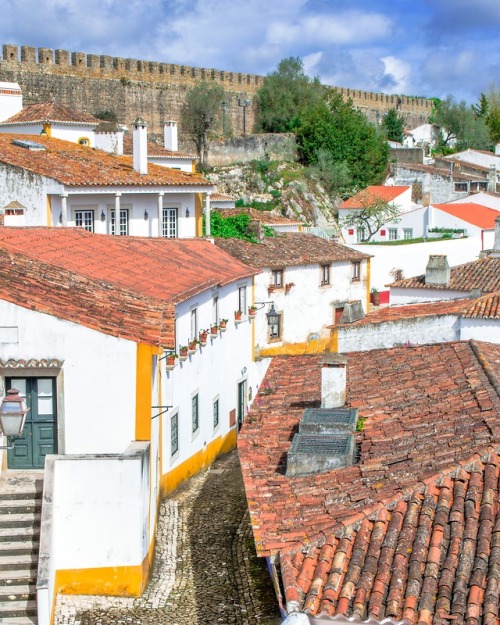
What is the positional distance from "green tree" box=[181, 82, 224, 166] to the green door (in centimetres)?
4140

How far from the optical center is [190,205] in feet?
97.5

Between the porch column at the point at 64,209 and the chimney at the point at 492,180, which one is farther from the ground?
the chimney at the point at 492,180

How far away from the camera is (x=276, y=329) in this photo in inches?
1154

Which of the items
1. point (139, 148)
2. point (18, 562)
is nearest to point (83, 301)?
point (18, 562)

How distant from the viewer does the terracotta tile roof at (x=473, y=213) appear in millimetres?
44906

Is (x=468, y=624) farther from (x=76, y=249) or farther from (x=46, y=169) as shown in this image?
(x=46, y=169)

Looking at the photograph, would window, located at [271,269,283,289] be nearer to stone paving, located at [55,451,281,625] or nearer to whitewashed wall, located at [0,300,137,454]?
stone paving, located at [55,451,281,625]

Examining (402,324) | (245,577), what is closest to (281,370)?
(402,324)

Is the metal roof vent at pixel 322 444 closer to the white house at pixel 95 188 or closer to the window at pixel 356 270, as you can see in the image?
the white house at pixel 95 188

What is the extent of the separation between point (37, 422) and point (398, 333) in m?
8.72

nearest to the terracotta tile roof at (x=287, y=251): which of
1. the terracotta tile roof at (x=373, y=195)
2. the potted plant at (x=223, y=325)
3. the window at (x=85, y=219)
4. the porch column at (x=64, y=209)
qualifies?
the window at (x=85, y=219)

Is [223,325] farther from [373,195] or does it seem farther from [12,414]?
[373,195]

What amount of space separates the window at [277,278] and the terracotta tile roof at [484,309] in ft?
28.3

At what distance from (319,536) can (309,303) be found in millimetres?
21553
